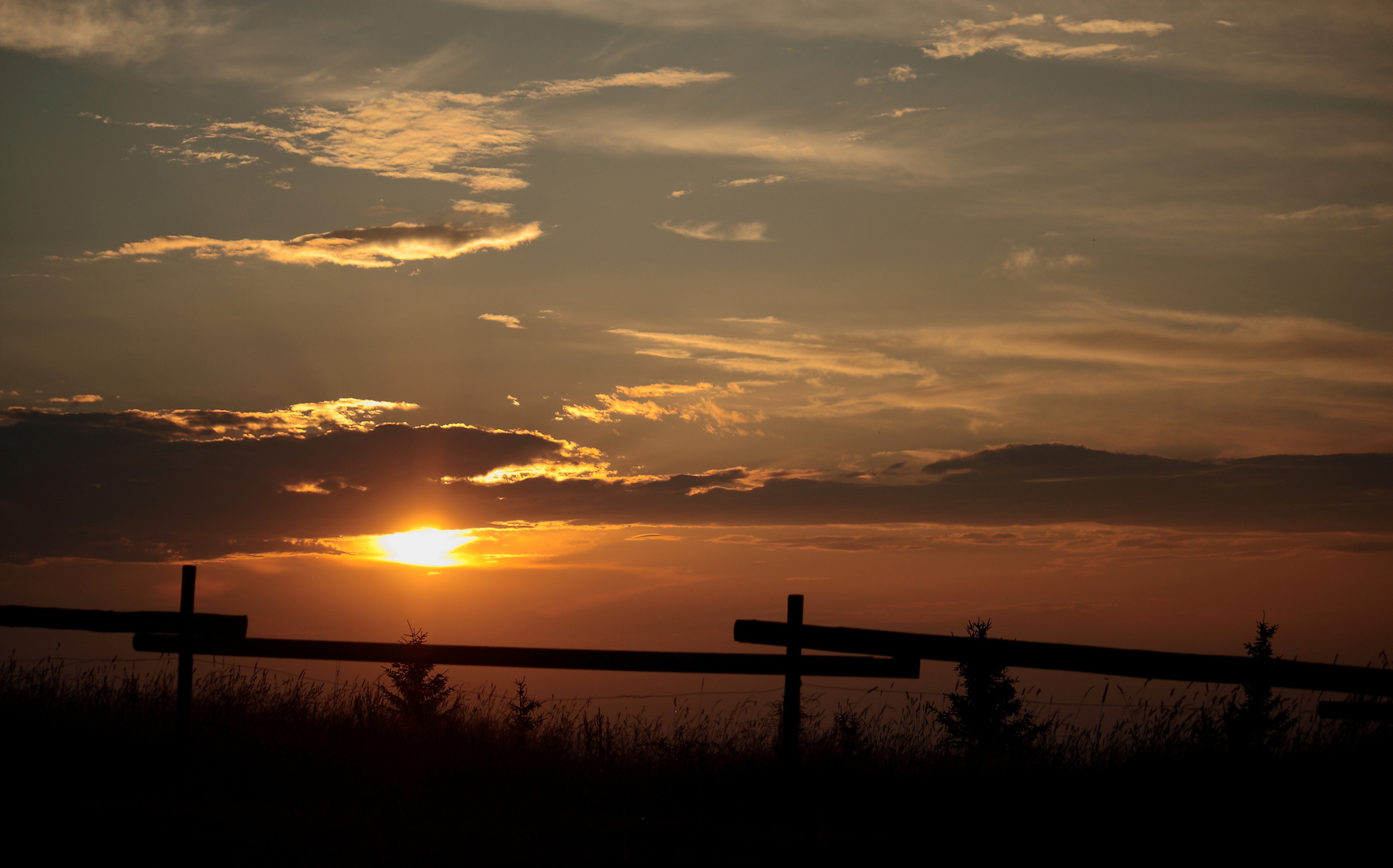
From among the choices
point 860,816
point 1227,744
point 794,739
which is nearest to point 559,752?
point 794,739

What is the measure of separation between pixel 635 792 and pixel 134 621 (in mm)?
5995

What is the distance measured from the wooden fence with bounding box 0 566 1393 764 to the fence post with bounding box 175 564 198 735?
12mm

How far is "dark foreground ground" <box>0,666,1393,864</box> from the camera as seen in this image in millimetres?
6832

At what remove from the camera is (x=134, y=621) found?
10.5 metres

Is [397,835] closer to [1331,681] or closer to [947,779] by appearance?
[947,779]

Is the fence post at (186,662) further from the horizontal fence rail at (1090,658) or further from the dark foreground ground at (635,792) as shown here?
the horizontal fence rail at (1090,658)

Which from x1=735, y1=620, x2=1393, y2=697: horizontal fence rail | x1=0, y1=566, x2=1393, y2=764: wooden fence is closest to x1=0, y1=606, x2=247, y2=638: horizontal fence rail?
x1=0, y1=566, x2=1393, y2=764: wooden fence

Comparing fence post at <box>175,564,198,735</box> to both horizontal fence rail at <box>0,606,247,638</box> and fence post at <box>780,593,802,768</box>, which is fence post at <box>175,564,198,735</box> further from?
fence post at <box>780,593,802,768</box>

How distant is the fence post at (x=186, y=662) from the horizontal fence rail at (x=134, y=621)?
0.03m

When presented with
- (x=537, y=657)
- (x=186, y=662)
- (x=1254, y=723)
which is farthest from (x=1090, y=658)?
(x=186, y=662)

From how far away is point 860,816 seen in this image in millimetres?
7691

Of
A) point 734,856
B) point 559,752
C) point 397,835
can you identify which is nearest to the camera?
point 734,856

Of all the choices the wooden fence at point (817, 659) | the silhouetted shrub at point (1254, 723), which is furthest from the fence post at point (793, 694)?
the silhouetted shrub at point (1254, 723)

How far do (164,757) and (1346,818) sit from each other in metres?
10.5
